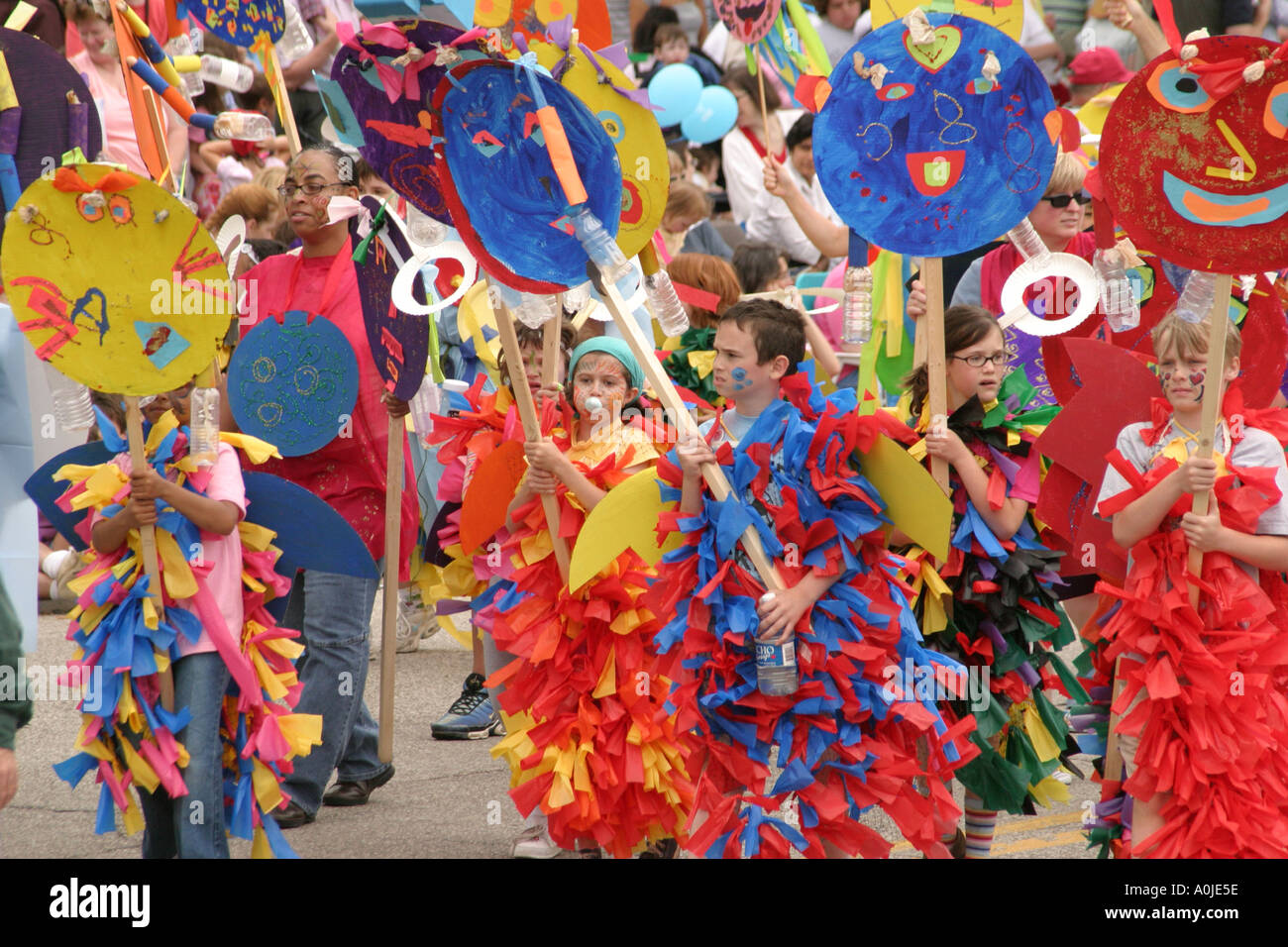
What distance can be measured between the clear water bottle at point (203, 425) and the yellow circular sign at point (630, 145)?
1157 millimetres

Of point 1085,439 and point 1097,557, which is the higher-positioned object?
point 1085,439

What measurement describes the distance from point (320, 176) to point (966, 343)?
212 cm

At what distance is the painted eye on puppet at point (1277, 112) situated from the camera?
3.41m

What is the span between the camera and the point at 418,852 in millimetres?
4676

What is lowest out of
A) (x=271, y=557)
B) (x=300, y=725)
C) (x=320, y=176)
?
(x=300, y=725)

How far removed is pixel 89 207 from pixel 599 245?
49.2 inches

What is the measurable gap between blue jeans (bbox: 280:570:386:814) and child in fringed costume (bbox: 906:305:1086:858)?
1.83m

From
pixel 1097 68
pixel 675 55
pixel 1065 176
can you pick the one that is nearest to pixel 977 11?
pixel 1065 176

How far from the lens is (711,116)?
9.48 metres

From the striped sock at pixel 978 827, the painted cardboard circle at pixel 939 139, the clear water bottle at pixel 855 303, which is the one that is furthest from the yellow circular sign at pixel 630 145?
the striped sock at pixel 978 827

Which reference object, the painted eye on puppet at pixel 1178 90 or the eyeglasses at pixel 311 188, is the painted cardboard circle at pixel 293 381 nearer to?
the eyeglasses at pixel 311 188

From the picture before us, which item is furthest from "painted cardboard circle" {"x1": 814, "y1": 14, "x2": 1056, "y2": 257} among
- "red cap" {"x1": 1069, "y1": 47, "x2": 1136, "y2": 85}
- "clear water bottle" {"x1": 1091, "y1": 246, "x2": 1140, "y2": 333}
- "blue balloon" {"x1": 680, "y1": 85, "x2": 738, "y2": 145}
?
"blue balloon" {"x1": 680, "y1": 85, "x2": 738, "y2": 145}

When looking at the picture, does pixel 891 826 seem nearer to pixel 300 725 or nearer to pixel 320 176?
pixel 300 725

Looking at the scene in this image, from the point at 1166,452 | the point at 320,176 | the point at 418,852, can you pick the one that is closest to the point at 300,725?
the point at 418,852
